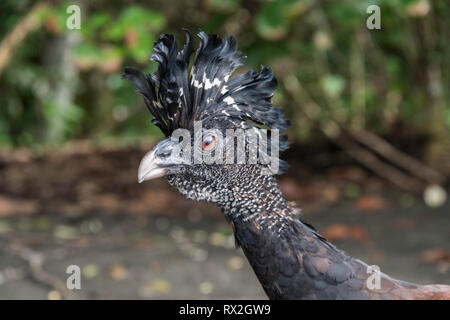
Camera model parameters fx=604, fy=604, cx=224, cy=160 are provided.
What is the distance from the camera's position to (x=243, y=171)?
2.64m

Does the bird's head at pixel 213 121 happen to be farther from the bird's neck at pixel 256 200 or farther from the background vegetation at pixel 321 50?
the background vegetation at pixel 321 50

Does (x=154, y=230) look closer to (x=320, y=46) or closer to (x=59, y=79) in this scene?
(x=320, y=46)

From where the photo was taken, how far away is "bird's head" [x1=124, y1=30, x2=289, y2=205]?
8.69ft

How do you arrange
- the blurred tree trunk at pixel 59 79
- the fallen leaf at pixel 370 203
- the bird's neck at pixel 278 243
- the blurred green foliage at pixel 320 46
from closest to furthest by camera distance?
the bird's neck at pixel 278 243
the blurred green foliage at pixel 320 46
the fallen leaf at pixel 370 203
the blurred tree trunk at pixel 59 79

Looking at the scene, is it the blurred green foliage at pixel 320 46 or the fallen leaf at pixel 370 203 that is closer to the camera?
the blurred green foliage at pixel 320 46

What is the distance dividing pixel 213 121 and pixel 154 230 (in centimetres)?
394

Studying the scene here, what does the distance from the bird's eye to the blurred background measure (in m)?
2.37

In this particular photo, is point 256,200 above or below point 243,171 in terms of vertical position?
below

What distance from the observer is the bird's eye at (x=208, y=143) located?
2658mm

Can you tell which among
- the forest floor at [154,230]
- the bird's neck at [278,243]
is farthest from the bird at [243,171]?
the forest floor at [154,230]

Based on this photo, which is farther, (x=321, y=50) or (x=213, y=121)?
(x=321, y=50)

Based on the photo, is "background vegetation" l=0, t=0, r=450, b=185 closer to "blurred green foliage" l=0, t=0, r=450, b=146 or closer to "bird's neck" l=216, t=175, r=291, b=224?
"blurred green foliage" l=0, t=0, r=450, b=146

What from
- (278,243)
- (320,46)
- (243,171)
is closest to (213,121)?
(243,171)

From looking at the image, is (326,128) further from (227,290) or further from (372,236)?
(227,290)
